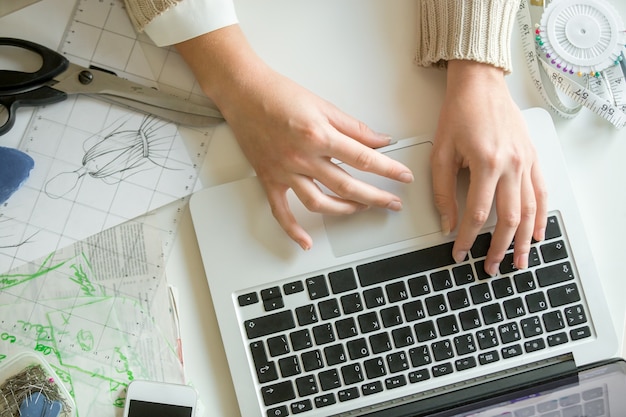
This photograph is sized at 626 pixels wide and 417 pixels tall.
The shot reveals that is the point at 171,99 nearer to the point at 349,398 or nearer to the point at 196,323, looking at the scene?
the point at 196,323

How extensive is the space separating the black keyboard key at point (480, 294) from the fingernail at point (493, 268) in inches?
0.7

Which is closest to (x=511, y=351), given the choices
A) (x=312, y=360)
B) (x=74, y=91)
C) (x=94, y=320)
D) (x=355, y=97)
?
(x=312, y=360)

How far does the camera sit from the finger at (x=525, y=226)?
74 cm

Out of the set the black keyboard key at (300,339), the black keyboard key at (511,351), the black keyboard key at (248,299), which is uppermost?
the black keyboard key at (248,299)

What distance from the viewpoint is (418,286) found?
2.44 ft

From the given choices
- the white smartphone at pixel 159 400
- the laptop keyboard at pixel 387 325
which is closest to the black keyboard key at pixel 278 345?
the laptop keyboard at pixel 387 325

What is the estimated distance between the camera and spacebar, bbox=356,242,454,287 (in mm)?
744

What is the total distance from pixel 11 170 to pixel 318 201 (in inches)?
13.9

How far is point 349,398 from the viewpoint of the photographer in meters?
0.74

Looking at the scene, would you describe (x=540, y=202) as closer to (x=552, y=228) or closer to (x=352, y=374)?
(x=552, y=228)

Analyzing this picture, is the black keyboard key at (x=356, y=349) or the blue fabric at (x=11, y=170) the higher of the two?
the blue fabric at (x=11, y=170)

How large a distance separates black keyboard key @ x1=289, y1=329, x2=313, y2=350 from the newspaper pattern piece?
0.46ft

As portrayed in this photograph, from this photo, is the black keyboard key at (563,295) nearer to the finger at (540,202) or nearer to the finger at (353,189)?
the finger at (540,202)

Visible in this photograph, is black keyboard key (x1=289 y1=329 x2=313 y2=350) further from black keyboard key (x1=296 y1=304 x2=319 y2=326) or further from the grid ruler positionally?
the grid ruler
